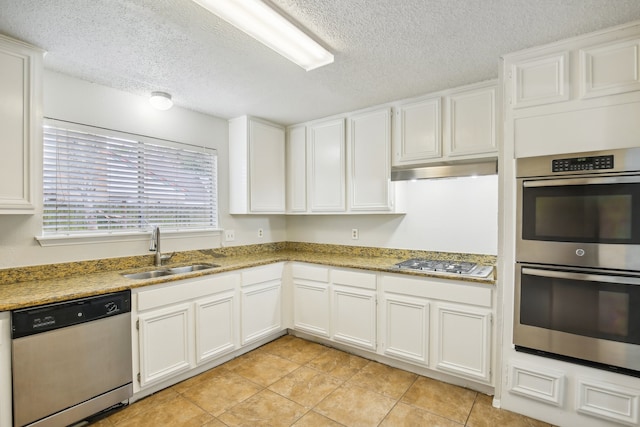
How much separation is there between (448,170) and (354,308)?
1.46 meters

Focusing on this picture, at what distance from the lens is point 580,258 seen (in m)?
1.89

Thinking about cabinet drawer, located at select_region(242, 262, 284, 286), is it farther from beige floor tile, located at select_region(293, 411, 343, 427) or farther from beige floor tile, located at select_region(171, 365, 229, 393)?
beige floor tile, located at select_region(293, 411, 343, 427)

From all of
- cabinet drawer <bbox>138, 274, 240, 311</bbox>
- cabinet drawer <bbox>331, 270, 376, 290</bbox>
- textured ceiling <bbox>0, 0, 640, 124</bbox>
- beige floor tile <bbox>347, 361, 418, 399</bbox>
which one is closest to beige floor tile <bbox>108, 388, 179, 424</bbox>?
cabinet drawer <bbox>138, 274, 240, 311</bbox>

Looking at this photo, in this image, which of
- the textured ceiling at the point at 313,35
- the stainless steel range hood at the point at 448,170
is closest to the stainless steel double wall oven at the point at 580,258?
the stainless steel range hood at the point at 448,170

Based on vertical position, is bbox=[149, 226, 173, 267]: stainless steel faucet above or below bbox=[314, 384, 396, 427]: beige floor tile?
above

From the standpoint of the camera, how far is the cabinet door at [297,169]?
3652 millimetres

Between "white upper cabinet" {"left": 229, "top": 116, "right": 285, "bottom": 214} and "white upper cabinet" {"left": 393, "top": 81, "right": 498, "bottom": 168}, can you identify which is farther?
"white upper cabinet" {"left": 229, "top": 116, "right": 285, "bottom": 214}

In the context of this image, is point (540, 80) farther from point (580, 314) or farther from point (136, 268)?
point (136, 268)

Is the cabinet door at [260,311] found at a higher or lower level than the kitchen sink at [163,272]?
lower

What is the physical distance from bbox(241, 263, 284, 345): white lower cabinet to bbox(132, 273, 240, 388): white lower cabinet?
0.11 meters

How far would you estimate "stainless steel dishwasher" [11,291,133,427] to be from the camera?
5.68 feet

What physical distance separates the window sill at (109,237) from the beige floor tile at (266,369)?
133 cm

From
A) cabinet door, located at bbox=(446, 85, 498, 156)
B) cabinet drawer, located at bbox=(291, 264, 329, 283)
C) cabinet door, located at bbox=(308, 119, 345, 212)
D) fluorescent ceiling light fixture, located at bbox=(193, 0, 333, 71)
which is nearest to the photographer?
fluorescent ceiling light fixture, located at bbox=(193, 0, 333, 71)

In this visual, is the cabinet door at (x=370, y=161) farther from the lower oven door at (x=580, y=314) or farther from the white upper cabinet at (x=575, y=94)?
the lower oven door at (x=580, y=314)
